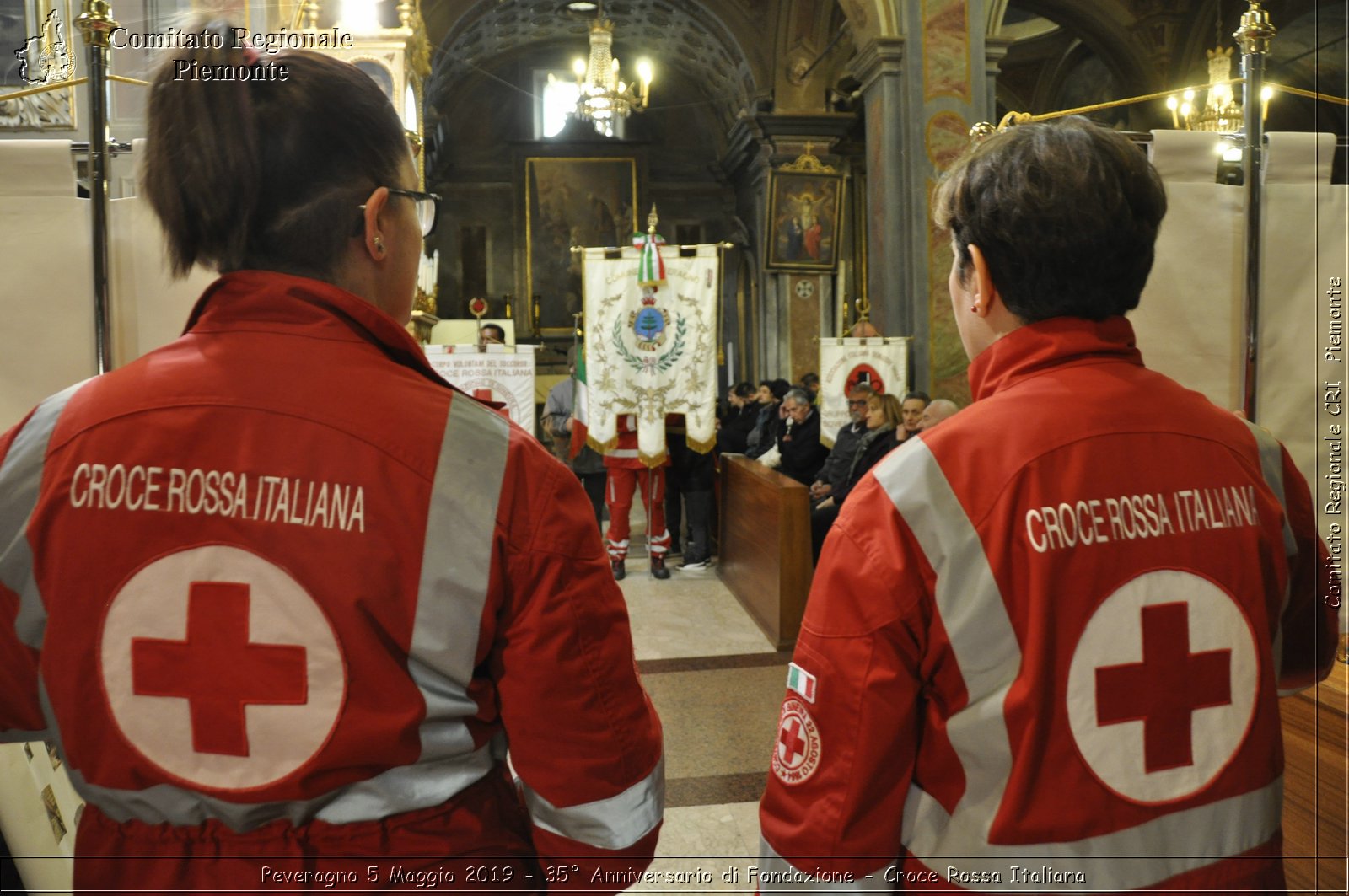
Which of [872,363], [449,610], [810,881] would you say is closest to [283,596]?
[449,610]

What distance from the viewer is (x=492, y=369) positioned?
7.75 meters

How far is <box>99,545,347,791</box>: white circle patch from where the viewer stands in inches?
42.0

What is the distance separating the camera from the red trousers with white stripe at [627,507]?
7480 mm

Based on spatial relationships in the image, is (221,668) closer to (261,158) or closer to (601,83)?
(261,158)

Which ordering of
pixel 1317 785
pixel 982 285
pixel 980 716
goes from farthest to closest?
pixel 1317 785 < pixel 982 285 < pixel 980 716

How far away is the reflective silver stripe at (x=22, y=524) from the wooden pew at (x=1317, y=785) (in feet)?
7.21

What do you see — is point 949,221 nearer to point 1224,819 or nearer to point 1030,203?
point 1030,203

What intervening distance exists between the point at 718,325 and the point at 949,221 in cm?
616

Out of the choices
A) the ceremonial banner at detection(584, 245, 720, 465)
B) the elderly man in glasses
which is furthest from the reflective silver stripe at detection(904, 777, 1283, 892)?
the ceremonial banner at detection(584, 245, 720, 465)

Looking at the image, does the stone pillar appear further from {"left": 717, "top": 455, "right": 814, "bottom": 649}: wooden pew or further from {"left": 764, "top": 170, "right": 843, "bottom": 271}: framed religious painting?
{"left": 764, "top": 170, "right": 843, "bottom": 271}: framed religious painting

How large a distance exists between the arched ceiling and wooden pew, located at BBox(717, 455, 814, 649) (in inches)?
380

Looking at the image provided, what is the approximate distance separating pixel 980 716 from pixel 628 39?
709 inches

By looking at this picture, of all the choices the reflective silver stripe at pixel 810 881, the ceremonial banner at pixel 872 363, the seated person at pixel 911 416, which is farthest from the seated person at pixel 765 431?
the reflective silver stripe at pixel 810 881

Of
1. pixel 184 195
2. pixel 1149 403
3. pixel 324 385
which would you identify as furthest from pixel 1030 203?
pixel 184 195
